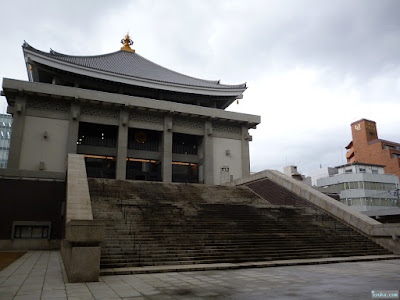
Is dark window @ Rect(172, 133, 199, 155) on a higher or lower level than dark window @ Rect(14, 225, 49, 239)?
higher

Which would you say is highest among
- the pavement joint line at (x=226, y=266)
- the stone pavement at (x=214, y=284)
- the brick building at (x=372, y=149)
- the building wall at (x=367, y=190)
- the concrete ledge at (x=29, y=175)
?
the brick building at (x=372, y=149)

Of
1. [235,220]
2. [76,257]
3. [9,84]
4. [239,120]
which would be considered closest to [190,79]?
[239,120]

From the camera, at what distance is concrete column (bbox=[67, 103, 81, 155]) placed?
26.5 metres

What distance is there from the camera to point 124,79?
30250mm

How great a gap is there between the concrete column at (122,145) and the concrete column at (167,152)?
353cm

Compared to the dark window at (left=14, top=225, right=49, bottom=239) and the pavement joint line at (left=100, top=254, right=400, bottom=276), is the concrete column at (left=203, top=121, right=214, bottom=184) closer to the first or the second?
the dark window at (left=14, top=225, right=49, bottom=239)

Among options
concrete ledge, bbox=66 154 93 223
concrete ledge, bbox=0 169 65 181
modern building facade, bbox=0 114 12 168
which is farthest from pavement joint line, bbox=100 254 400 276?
modern building facade, bbox=0 114 12 168

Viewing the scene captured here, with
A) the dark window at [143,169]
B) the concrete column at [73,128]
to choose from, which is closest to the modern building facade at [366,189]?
the dark window at [143,169]

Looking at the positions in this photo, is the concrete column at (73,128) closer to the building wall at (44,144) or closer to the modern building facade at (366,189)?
the building wall at (44,144)

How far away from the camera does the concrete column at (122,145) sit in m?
27.5

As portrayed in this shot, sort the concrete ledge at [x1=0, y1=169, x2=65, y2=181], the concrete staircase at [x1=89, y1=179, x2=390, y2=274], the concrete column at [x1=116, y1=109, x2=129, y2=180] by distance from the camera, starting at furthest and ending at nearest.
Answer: the concrete column at [x1=116, y1=109, x2=129, y2=180], the concrete ledge at [x1=0, y1=169, x2=65, y2=181], the concrete staircase at [x1=89, y1=179, x2=390, y2=274]

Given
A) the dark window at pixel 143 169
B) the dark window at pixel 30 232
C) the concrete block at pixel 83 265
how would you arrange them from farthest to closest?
the dark window at pixel 143 169 < the dark window at pixel 30 232 < the concrete block at pixel 83 265

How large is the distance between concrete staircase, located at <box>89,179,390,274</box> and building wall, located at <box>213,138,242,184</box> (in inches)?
527

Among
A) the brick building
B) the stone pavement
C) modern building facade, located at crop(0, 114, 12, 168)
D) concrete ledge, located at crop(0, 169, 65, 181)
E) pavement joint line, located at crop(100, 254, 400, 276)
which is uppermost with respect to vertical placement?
modern building facade, located at crop(0, 114, 12, 168)
